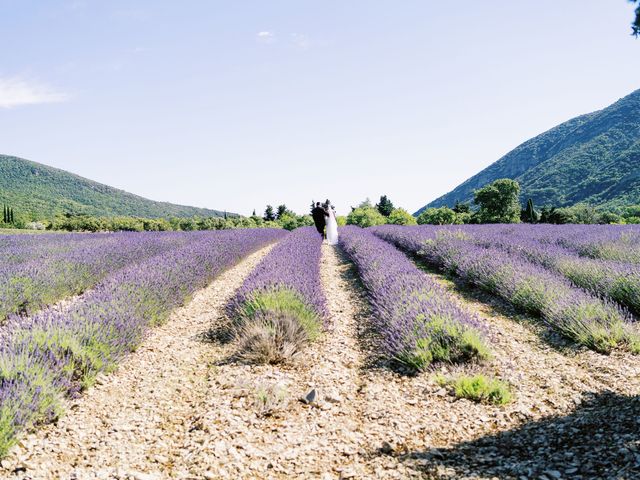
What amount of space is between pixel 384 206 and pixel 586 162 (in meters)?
60.1

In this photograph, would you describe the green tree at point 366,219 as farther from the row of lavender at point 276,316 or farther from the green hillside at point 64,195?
the green hillside at point 64,195

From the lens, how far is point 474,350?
11.5 ft

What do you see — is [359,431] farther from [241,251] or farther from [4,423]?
[241,251]

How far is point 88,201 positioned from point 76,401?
107 metres

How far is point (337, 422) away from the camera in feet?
9.05

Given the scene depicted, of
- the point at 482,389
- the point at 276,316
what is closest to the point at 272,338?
the point at 276,316

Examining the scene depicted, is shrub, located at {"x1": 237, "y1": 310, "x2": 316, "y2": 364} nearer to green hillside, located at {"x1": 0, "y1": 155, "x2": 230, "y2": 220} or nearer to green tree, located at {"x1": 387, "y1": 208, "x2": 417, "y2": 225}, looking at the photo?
green tree, located at {"x1": 387, "y1": 208, "x2": 417, "y2": 225}

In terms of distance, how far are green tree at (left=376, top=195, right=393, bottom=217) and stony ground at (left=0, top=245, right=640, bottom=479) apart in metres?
58.0

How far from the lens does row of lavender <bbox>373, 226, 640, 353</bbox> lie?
13.0 ft

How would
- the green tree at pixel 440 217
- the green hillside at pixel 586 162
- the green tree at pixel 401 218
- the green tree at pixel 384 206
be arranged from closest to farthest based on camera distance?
1. the green tree at pixel 401 218
2. the green tree at pixel 440 217
3. the green tree at pixel 384 206
4. the green hillside at pixel 586 162

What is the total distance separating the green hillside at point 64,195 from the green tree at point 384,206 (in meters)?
59.6

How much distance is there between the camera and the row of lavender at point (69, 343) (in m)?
2.45

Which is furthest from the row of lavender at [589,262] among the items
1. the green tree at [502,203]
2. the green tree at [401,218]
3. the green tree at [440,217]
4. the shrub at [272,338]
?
the green tree at [502,203]

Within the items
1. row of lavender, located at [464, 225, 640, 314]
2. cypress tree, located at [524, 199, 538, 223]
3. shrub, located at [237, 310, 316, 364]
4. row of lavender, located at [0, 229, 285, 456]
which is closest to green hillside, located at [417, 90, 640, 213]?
cypress tree, located at [524, 199, 538, 223]
